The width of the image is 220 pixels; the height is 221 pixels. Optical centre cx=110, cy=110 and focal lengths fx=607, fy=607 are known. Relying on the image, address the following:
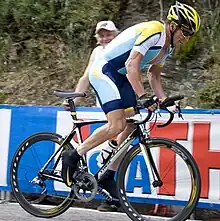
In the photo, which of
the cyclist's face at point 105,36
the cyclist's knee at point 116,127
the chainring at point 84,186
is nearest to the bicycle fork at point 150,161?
the cyclist's knee at point 116,127

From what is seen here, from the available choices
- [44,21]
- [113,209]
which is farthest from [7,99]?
[113,209]

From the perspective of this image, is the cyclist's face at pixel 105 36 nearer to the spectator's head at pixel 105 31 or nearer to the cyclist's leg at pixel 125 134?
the spectator's head at pixel 105 31

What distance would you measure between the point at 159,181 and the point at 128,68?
109 centimetres

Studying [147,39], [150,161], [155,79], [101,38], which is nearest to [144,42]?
[147,39]

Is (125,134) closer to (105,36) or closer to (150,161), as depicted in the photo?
(150,161)

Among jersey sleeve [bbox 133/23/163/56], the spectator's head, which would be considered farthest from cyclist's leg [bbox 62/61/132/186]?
the spectator's head

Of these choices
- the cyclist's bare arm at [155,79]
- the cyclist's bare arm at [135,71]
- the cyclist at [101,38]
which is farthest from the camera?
the cyclist at [101,38]

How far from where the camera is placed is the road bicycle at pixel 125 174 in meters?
5.56

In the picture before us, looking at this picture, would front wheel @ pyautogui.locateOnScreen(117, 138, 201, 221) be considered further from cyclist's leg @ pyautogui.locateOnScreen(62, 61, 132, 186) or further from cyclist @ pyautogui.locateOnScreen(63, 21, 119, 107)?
cyclist @ pyautogui.locateOnScreen(63, 21, 119, 107)

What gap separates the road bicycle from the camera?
5562mm

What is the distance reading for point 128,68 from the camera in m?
5.40

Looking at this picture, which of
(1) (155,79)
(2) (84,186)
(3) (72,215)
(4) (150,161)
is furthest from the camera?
(3) (72,215)

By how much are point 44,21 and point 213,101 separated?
372cm

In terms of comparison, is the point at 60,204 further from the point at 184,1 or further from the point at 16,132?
the point at 184,1
